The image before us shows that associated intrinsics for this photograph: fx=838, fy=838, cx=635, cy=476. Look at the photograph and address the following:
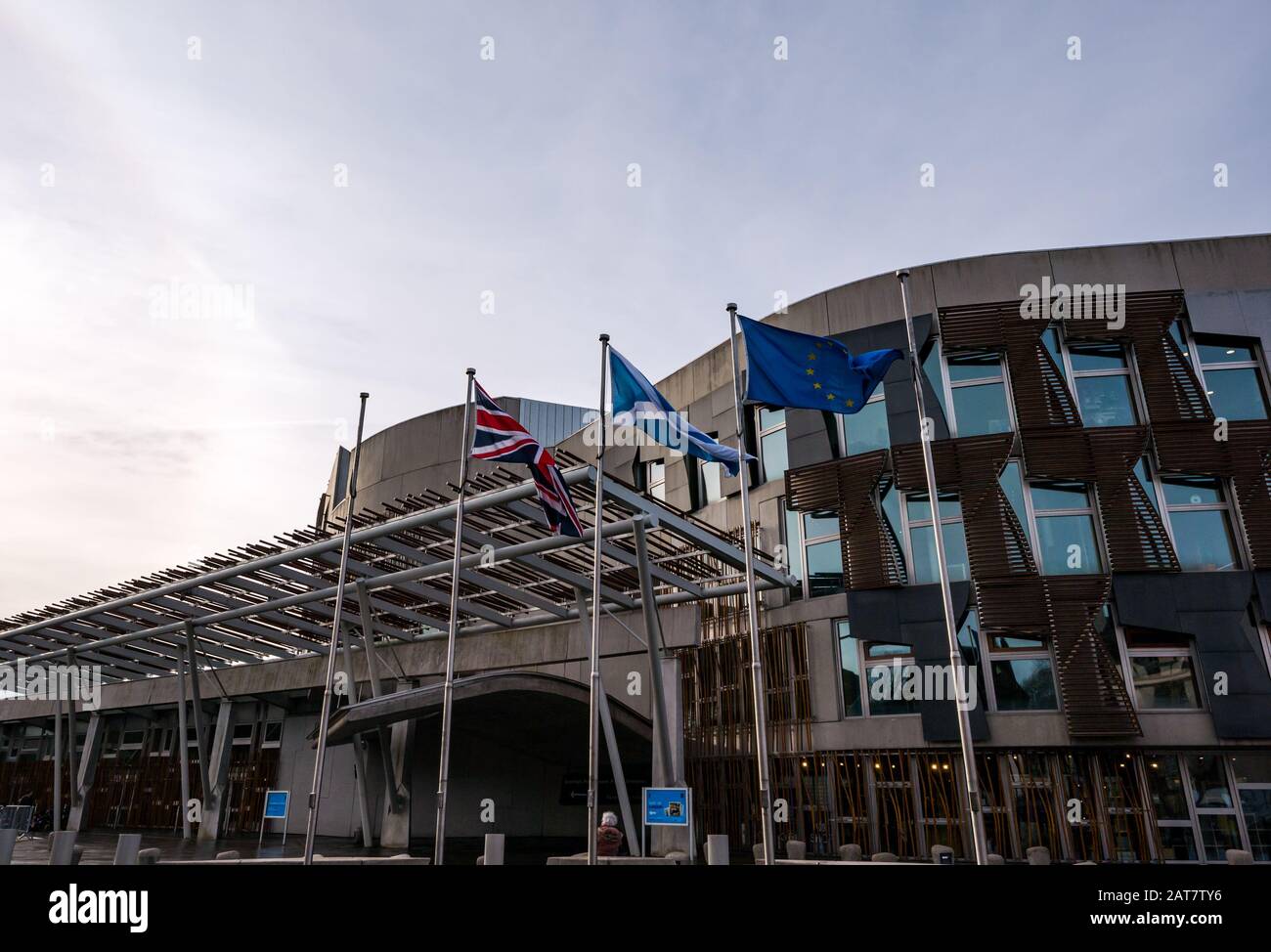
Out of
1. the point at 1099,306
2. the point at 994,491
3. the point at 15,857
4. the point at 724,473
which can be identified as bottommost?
the point at 15,857

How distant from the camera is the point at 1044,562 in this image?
21.6m

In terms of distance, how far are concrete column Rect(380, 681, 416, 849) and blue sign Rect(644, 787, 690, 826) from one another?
41.5 ft

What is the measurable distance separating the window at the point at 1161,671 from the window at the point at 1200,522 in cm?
209

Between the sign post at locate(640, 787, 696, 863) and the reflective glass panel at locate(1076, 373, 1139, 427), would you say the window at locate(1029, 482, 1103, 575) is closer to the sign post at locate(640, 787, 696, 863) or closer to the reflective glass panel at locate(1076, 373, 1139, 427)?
the reflective glass panel at locate(1076, 373, 1139, 427)

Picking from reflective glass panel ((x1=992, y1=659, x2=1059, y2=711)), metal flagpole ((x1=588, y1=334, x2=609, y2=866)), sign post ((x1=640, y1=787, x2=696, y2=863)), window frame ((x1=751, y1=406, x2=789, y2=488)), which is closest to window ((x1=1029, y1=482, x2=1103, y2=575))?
reflective glass panel ((x1=992, y1=659, x2=1059, y2=711))

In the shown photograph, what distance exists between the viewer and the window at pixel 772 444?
85.5 feet

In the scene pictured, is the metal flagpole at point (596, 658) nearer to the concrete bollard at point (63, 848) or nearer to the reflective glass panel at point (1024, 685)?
the concrete bollard at point (63, 848)

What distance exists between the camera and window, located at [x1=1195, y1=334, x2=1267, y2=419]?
22.1 meters

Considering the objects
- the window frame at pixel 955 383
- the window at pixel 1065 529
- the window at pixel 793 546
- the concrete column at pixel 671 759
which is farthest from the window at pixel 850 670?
the window frame at pixel 955 383

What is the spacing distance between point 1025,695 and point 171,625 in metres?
27.4

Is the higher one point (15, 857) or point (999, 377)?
point (999, 377)
